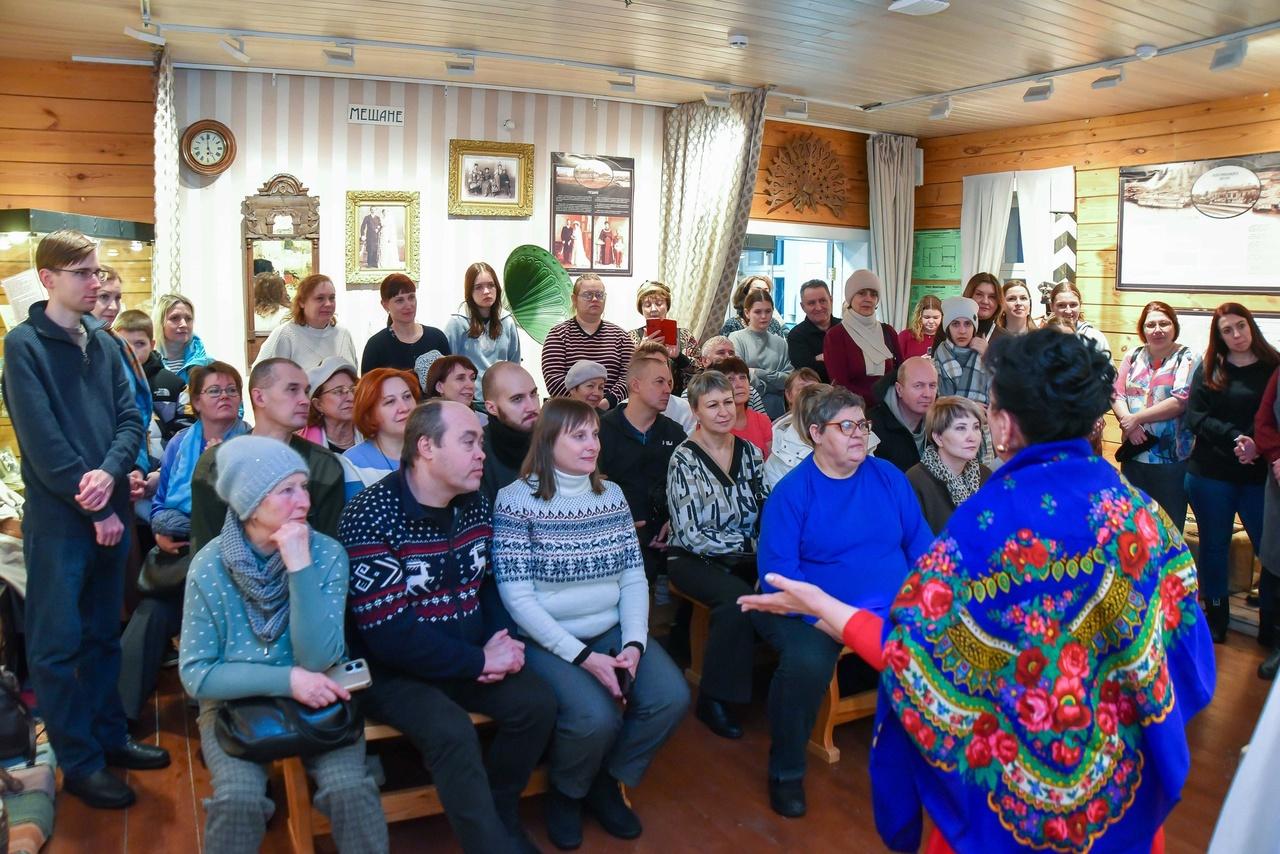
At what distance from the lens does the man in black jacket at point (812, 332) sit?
5.45 metres

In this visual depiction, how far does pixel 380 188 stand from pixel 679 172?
209 cm

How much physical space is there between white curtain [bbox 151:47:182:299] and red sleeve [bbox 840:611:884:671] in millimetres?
5131

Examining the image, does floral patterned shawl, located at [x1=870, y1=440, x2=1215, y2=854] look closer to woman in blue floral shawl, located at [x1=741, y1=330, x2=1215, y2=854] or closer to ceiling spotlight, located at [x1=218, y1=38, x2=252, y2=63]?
woman in blue floral shawl, located at [x1=741, y1=330, x2=1215, y2=854]

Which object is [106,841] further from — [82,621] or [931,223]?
[931,223]

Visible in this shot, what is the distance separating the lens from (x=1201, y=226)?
21.6 feet

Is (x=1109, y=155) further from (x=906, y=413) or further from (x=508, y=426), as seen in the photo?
(x=508, y=426)

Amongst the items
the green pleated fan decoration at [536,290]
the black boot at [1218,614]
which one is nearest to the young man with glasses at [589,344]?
the green pleated fan decoration at [536,290]

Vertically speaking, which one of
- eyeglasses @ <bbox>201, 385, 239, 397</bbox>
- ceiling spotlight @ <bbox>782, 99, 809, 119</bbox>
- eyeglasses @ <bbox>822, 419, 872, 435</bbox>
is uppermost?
ceiling spotlight @ <bbox>782, 99, 809, 119</bbox>

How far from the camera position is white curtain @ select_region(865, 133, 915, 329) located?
325 inches

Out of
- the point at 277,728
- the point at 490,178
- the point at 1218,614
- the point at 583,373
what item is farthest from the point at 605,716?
the point at 490,178

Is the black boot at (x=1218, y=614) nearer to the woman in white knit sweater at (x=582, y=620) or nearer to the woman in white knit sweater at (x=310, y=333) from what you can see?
the woman in white knit sweater at (x=582, y=620)

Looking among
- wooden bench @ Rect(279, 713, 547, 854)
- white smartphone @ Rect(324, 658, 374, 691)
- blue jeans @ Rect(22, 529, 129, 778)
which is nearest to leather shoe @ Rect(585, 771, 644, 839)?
wooden bench @ Rect(279, 713, 547, 854)

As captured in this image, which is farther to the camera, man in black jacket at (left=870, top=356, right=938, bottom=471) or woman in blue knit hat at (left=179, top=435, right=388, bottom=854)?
man in black jacket at (left=870, top=356, right=938, bottom=471)

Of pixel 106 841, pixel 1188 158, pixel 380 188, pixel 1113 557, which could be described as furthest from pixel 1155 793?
pixel 1188 158
